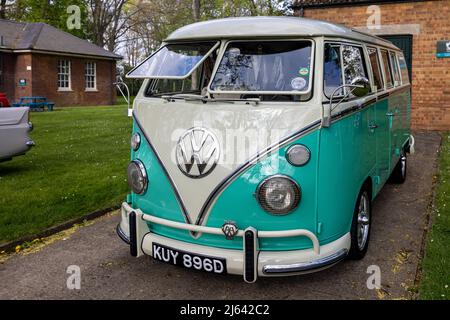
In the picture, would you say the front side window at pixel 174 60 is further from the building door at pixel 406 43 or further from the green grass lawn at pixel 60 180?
the building door at pixel 406 43

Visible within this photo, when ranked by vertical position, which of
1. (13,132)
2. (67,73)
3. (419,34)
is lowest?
(13,132)

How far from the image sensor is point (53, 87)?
2734cm

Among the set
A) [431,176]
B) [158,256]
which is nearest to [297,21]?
[158,256]

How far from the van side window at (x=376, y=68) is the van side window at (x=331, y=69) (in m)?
1.08

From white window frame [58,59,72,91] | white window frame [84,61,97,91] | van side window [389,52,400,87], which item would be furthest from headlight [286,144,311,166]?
white window frame [84,61,97,91]

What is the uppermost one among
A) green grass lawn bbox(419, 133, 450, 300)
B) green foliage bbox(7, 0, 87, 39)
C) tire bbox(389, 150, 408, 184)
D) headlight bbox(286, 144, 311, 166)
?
green foliage bbox(7, 0, 87, 39)

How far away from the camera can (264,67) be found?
409 cm

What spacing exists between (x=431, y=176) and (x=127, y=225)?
19.5ft

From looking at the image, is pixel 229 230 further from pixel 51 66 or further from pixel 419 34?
pixel 51 66

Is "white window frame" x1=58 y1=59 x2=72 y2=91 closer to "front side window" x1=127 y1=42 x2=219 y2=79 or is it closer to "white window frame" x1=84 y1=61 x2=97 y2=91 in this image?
"white window frame" x1=84 y1=61 x2=97 y2=91

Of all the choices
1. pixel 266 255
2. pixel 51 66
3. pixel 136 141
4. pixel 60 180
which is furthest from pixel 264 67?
pixel 51 66

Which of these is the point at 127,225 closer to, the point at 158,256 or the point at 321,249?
the point at 158,256

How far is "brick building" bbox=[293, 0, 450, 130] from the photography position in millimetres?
13875

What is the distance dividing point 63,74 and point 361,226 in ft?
86.9
